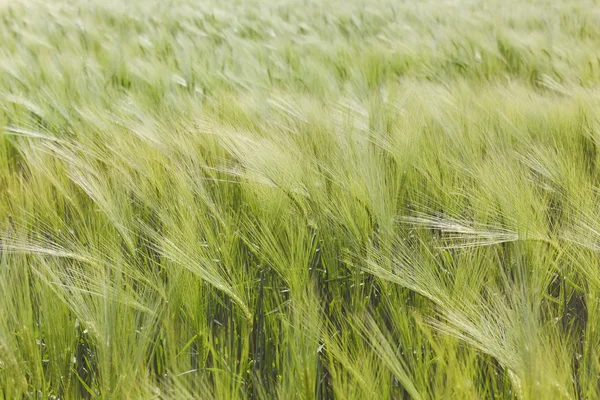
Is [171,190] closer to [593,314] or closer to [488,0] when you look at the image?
[593,314]

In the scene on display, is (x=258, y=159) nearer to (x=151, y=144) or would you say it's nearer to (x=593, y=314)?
(x=151, y=144)

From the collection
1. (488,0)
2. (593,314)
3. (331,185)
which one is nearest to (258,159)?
(331,185)

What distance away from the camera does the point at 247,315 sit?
0.66m

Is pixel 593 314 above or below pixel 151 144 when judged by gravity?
below

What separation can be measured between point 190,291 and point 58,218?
0.99 feet

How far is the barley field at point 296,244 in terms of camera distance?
555 mm

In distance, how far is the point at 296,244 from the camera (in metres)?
0.73

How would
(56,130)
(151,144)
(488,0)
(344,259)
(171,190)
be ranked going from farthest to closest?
(488,0) → (56,130) → (151,144) → (171,190) → (344,259)

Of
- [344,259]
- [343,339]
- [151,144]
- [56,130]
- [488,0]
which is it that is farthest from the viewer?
[488,0]

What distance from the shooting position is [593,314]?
1.99 ft

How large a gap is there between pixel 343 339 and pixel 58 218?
0.51m

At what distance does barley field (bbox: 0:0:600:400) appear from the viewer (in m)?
0.56

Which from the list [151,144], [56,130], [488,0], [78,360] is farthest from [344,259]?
[488,0]

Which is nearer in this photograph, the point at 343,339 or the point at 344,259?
the point at 343,339
